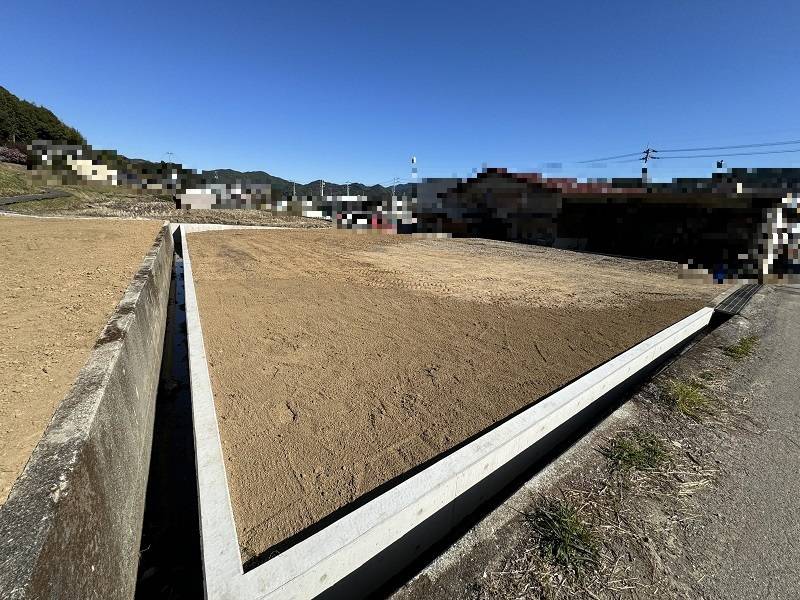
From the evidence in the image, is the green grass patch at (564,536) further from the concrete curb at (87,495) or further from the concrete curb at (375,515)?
the concrete curb at (87,495)

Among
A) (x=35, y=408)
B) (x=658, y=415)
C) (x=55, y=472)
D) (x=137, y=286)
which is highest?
(x=137, y=286)

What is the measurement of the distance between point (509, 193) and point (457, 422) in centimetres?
1796

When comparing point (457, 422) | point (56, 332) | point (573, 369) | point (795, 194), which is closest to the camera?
point (457, 422)

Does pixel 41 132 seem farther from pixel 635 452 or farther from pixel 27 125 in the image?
pixel 635 452

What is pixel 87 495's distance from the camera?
59.7 inches

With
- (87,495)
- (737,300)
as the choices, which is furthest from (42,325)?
(737,300)

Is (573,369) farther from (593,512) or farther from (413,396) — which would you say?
(593,512)

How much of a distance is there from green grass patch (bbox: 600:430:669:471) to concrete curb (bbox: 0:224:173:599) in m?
2.58

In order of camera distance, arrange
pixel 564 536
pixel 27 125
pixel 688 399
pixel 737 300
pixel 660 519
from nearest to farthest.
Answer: pixel 564 536 → pixel 660 519 → pixel 688 399 → pixel 737 300 → pixel 27 125

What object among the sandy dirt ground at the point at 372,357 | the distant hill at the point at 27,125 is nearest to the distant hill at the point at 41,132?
the distant hill at the point at 27,125

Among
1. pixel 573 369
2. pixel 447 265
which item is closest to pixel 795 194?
pixel 447 265

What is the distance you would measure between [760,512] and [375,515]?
6.78ft

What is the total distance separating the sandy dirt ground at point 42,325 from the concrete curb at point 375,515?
2.69ft

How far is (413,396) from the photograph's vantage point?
334 centimetres
